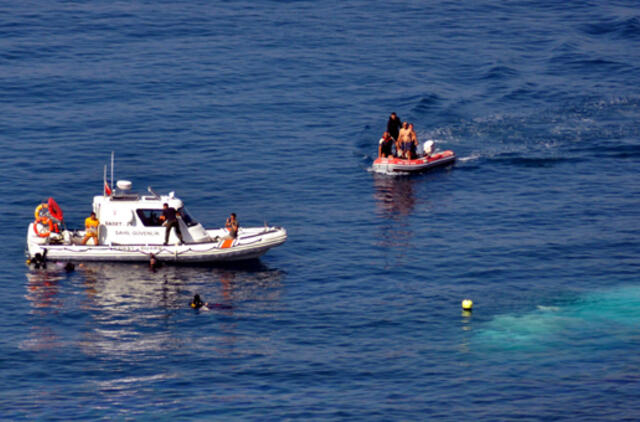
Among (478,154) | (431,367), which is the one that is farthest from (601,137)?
(431,367)

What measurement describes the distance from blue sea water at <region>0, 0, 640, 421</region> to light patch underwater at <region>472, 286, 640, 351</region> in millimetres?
142

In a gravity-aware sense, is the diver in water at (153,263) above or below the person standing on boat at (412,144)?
below

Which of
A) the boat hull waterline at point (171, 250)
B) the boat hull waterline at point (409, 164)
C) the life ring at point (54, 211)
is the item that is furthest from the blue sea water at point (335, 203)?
the life ring at point (54, 211)

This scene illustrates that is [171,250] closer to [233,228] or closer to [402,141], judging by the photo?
[233,228]

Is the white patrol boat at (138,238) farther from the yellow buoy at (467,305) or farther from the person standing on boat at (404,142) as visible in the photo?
the person standing on boat at (404,142)

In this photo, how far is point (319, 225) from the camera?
56406 mm

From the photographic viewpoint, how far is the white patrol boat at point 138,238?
5100cm

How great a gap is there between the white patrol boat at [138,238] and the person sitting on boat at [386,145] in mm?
13987

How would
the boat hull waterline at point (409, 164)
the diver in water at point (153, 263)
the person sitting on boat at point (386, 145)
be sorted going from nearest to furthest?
the diver in water at point (153, 263)
the boat hull waterline at point (409, 164)
the person sitting on boat at point (386, 145)

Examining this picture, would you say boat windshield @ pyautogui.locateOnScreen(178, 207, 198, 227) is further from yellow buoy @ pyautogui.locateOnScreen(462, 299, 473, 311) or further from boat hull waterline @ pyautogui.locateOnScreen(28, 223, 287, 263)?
yellow buoy @ pyautogui.locateOnScreen(462, 299, 473, 311)

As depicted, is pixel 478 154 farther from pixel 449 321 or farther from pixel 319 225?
pixel 449 321

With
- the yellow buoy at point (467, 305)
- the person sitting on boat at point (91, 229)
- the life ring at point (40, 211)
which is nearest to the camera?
the yellow buoy at point (467, 305)

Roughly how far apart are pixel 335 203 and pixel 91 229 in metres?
14.2

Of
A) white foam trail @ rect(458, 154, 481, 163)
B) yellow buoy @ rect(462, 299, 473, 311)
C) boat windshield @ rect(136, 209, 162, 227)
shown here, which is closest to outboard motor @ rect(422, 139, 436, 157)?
white foam trail @ rect(458, 154, 481, 163)
